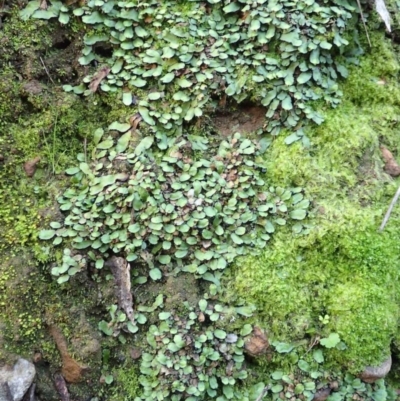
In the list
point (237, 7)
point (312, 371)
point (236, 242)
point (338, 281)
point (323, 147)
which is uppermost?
point (237, 7)

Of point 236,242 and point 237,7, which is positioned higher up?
point 237,7

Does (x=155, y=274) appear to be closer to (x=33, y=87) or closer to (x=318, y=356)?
(x=318, y=356)

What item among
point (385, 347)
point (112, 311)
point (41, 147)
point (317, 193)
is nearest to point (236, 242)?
point (317, 193)

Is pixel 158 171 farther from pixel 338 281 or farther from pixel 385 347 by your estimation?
pixel 385 347

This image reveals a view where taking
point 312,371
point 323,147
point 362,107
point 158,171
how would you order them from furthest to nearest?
point 362,107, point 323,147, point 158,171, point 312,371

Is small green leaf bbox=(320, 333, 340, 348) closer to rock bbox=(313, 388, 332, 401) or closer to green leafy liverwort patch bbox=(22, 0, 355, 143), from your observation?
rock bbox=(313, 388, 332, 401)

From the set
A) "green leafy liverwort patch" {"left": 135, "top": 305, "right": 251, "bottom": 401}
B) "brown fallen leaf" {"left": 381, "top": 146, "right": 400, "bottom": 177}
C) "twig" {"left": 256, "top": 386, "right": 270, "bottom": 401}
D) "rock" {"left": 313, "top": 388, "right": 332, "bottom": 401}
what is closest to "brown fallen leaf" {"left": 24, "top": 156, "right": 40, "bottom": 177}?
"green leafy liverwort patch" {"left": 135, "top": 305, "right": 251, "bottom": 401}

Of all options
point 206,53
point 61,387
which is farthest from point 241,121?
point 61,387
